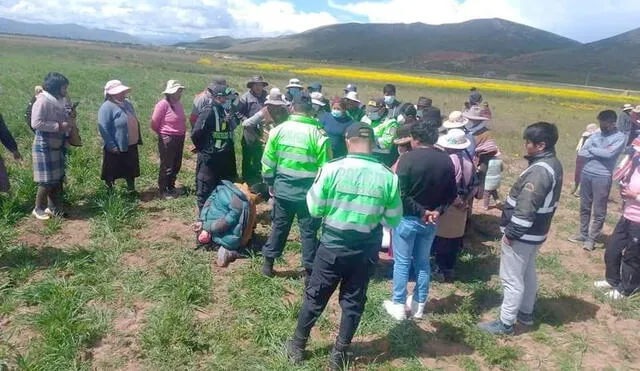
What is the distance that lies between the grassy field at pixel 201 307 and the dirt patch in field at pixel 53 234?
23 millimetres

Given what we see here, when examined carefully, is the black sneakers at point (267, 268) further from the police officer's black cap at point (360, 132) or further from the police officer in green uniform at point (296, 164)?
the police officer's black cap at point (360, 132)

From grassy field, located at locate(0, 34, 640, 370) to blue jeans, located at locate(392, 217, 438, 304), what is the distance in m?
0.36

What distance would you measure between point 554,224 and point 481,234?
1795 mm

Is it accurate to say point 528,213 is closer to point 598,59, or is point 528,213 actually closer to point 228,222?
point 228,222

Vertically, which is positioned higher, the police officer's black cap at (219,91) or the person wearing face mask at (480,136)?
the police officer's black cap at (219,91)

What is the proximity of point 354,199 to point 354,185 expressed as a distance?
0.11 metres

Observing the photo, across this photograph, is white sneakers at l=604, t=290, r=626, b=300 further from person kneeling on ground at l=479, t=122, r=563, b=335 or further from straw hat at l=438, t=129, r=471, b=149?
straw hat at l=438, t=129, r=471, b=149

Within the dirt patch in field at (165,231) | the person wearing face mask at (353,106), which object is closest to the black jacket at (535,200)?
the person wearing face mask at (353,106)

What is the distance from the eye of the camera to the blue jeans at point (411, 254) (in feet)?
15.0

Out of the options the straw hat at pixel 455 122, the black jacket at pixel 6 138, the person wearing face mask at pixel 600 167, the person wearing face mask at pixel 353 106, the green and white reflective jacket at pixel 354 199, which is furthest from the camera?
the person wearing face mask at pixel 353 106

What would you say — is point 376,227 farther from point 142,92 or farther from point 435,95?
point 435,95

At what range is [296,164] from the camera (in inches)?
193

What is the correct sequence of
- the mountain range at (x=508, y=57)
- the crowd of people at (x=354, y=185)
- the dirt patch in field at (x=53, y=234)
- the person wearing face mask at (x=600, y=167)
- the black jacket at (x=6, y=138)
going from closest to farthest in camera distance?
the crowd of people at (x=354, y=185) < the black jacket at (x=6, y=138) < the dirt patch in field at (x=53, y=234) < the person wearing face mask at (x=600, y=167) < the mountain range at (x=508, y=57)

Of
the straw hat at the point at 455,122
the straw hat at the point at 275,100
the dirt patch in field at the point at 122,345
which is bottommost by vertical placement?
the dirt patch in field at the point at 122,345
